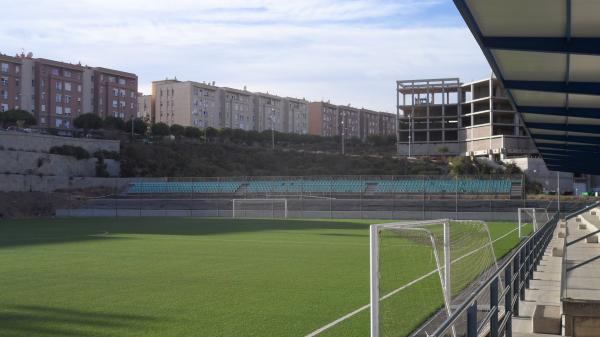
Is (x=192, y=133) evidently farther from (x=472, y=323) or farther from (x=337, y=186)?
(x=472, y=323)

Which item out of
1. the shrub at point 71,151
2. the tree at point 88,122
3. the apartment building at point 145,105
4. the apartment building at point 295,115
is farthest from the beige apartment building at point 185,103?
the shrub at point 71,151

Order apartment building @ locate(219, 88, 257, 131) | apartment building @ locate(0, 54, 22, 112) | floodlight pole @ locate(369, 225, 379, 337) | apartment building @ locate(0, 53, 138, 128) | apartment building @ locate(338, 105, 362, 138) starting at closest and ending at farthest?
1. floodlight pole @ locate(369, 225, 379, 337)
2. apartment building @ locate(0, 54, 22, 112)
3. apartment building @ locate(0, 53, 138, 128)
4. apartment building @ locate(219, 88, 257, 131)
5. apartment building @ locate(338, 105, 362, 138)

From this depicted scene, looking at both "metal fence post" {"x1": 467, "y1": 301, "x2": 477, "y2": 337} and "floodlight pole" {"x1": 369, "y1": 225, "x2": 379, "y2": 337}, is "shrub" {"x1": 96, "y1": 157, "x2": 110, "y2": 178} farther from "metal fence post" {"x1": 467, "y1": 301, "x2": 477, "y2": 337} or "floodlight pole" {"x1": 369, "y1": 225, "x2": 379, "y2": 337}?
"metal fence post" {"x1": 467, "y1": 301, "x2": 477, "y2": 337}

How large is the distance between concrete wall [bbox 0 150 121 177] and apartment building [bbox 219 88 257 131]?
72606mm

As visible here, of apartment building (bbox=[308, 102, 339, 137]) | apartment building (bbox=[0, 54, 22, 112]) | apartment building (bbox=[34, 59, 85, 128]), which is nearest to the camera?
apartment building (bbox=[0, 54, 22, 112])

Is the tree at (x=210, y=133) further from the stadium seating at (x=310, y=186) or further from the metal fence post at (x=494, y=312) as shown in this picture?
the metal fence post at (x=494, y=312)

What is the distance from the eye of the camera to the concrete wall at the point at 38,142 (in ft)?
222

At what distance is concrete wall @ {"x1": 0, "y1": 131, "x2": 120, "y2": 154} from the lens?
6762cm

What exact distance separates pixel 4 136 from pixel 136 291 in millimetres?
60806

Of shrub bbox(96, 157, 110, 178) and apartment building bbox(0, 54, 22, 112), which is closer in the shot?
shrub bbox(96, 157, 110, 178)

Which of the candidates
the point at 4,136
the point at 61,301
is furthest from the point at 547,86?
the point at 4,136

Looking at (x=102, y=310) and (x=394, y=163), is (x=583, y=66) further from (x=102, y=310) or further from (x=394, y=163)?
(x=394, y=163)

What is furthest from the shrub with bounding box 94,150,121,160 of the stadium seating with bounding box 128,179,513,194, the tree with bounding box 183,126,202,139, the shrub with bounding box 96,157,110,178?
the tree with bounding box 183,126,202,139

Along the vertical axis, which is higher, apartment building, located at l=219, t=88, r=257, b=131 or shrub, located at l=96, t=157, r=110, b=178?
apartment building, located at l=219, t=88, r=257, b=131
